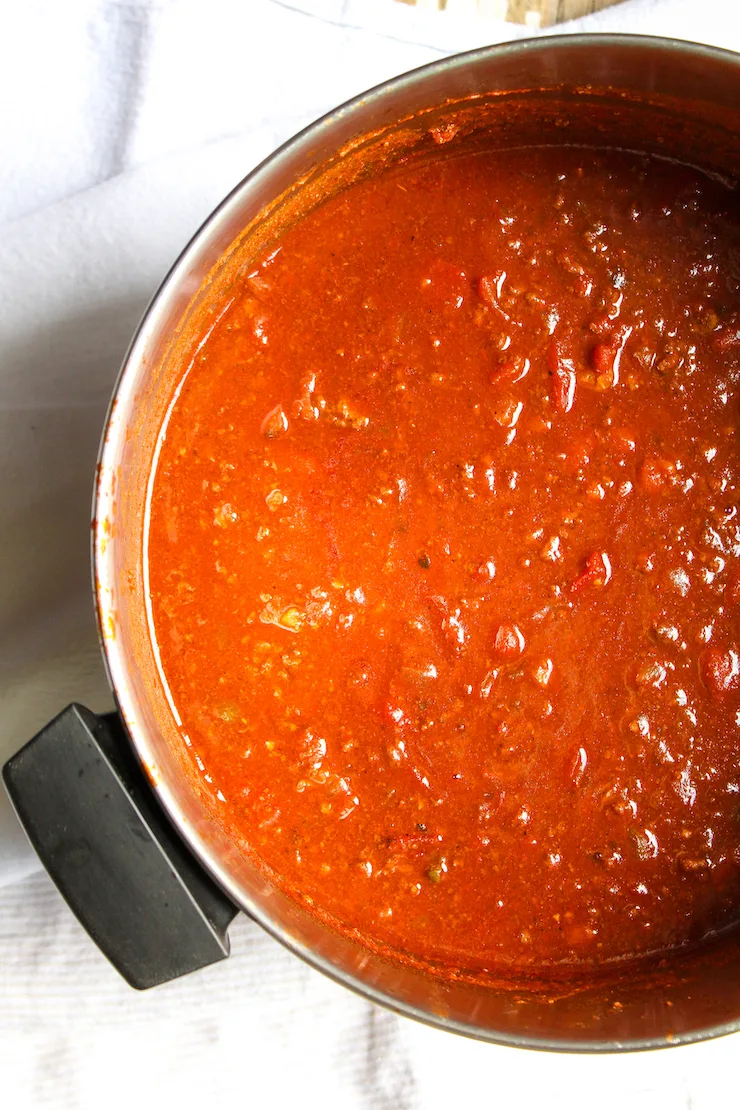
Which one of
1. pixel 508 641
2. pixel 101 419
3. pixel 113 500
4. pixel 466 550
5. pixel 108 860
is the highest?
pixel 101 419

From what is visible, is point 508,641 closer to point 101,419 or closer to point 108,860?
point 108,860

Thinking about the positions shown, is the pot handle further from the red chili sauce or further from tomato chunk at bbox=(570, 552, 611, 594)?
tomato chunk at bbox=(570, 552, 611, 594)

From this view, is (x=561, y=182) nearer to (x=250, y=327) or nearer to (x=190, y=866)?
(x=250, y=327)

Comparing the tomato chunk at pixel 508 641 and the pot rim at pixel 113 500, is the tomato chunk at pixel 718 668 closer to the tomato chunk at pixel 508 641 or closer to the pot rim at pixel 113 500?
the tomato chunk at pixel 508 641

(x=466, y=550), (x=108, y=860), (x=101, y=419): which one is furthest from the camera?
(x=101, y=419)

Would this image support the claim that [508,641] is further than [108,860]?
Yes

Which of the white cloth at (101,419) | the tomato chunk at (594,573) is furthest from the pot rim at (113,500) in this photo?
the tomato chunk at (594,573)

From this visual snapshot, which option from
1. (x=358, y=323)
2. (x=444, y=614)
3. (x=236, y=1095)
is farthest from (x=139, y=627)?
(x=236, y=1095)

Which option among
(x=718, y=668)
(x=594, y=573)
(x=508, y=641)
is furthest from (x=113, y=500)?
(x=718, y=668)
